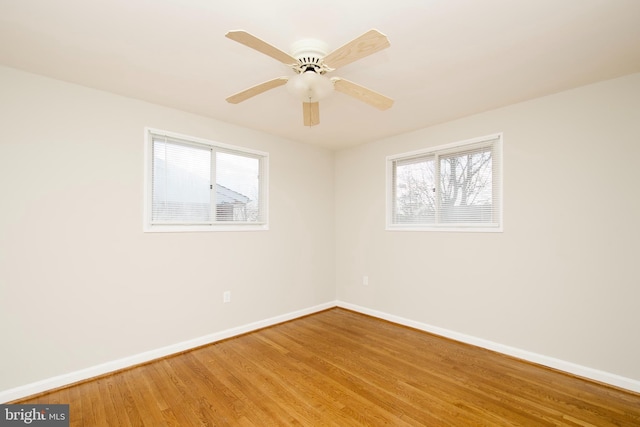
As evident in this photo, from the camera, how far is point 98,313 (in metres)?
2.49

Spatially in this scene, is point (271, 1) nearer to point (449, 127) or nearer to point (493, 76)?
point (493, 76)

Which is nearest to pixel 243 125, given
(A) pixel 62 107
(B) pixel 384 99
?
(A) pixel 62 107

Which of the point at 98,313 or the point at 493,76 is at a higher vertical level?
the point at 493,76

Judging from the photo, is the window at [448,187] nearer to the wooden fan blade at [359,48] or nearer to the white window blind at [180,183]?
the wooden fan blade at [359,48]

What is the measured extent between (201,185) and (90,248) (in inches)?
44.9

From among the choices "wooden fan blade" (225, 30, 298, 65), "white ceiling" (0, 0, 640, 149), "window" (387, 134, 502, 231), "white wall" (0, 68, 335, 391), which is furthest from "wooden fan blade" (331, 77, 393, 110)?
"white wall" (0, 68, 335, 391)

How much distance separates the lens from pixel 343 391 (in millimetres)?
2234

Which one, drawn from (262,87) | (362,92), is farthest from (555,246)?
(262,87)

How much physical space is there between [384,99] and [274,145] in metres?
2.12

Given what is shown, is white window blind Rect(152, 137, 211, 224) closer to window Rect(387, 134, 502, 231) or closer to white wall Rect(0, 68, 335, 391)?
white wall Rect(0, 68, 335, 391)

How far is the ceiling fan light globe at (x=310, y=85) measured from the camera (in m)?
1.81

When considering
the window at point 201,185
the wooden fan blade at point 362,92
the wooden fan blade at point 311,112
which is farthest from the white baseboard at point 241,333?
the wooden fan blade at point 362,92

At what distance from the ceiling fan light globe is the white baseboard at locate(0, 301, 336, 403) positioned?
8.67 ft

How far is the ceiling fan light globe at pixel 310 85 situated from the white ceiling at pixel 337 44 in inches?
9.0
